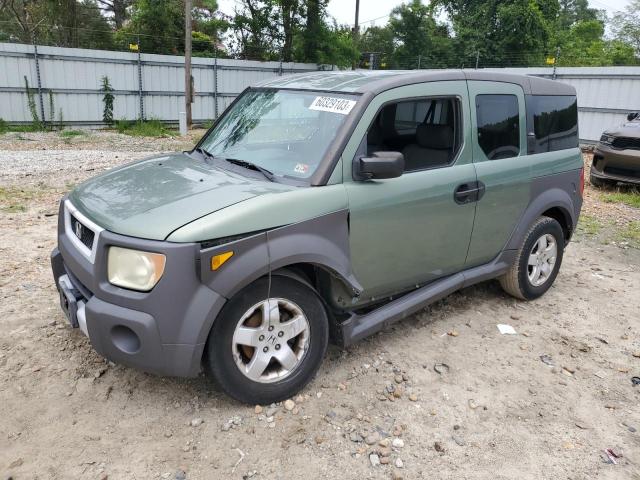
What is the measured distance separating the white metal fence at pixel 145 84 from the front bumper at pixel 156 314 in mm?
15286

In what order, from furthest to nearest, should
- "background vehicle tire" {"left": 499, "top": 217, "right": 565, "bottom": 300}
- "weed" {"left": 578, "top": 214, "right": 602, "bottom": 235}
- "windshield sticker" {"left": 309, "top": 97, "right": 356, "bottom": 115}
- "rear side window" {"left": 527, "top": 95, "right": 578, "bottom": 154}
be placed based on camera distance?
1. "weed" {"left": 578, "top": 214, "right": 602, "bottom": 235}
2. "background vehicle tire" {"left": 499, "top": 217, "right": 565, "bottom": 300}
3. "rear side window" {"left": 527, "top": 95, "right": 578, "bottom": 154}
4. "windshield sticker" {"left": 309, "top": 97, "right": 356, "bottom": 115}

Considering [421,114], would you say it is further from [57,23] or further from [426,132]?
[57,23]

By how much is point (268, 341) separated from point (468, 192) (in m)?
1.76

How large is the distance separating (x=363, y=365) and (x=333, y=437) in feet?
2.45

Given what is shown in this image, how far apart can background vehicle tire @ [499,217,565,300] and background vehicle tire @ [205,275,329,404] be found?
208 cm

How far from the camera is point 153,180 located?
3264mm

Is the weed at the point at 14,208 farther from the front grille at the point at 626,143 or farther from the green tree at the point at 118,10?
the green tree at the point at 118,10

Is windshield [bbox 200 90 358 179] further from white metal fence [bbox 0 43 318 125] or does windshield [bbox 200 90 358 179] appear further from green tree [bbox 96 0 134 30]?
green tree [bbox 96 0 134 30]

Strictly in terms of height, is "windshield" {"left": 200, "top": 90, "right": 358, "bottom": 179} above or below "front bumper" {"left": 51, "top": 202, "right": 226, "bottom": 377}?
above

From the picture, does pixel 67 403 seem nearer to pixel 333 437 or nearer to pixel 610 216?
pixel 333 437

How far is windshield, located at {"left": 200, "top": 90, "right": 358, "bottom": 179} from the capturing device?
3.23m

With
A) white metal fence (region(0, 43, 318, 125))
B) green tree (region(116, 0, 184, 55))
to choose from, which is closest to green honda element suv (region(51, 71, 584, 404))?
white metal fence (region(0, 43, 318, 125))

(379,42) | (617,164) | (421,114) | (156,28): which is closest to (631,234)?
(617,164)

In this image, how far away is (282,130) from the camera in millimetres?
3516
